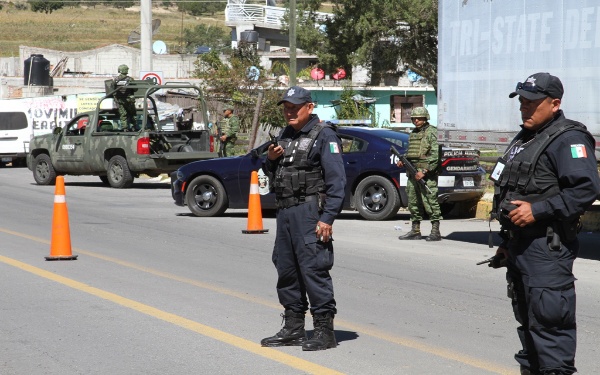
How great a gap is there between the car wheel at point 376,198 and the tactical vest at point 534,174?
1012 cm

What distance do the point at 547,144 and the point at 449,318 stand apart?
335cm

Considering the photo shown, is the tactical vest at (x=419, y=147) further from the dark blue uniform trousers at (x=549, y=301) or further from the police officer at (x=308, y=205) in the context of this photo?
the dark blue uniform trousers at (x=549, y=301)

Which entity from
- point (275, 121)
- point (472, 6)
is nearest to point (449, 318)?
point (472, 6)

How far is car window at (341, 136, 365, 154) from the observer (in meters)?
15.6

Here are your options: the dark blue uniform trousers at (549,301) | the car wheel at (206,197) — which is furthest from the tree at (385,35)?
the dark blue uniform trousers at (549,301)

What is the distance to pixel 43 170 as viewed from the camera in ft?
79.7

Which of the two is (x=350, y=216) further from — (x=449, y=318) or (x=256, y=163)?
(x=449, y=318)

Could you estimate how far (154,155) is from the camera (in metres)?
22.0

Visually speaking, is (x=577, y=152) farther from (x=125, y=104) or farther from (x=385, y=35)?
(x=385, y=35)

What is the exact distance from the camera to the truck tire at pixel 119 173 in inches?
888

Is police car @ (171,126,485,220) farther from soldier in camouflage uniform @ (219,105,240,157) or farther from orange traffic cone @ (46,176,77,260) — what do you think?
soldier in camouflage uniform @ (219,105,240,157)

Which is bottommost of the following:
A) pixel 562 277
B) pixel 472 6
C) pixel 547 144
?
pixel 562 277

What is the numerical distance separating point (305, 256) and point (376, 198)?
29.9 ft

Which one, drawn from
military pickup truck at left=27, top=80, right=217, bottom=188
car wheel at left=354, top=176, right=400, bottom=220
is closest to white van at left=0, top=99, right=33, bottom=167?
military pickup truck at left=27, top=80, right=217, bottom=188
